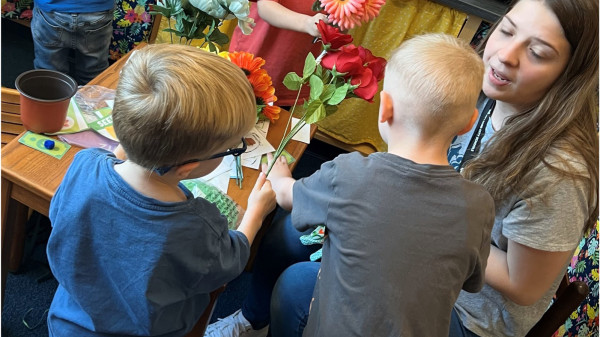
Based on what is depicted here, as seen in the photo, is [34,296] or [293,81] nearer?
[293,81]

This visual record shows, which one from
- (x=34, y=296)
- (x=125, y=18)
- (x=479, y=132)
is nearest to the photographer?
(x=479, y=132)

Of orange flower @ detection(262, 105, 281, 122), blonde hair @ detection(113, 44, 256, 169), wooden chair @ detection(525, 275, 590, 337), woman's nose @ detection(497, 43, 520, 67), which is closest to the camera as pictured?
blonde hair @ detection(113, 44, 256, 169)

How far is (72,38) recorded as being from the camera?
6.84 ft

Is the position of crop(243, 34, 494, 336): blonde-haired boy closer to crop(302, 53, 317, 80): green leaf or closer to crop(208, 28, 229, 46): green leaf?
crop(302, 53, 317, 80): green leaf

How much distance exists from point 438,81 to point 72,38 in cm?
161

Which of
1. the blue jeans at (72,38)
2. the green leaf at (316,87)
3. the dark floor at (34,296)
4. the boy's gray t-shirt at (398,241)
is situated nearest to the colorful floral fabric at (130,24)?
the blue jeans at (72,38)

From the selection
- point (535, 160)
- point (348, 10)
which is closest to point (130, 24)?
point (348, 10)

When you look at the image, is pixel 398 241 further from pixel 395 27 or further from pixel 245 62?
pixel 395 27

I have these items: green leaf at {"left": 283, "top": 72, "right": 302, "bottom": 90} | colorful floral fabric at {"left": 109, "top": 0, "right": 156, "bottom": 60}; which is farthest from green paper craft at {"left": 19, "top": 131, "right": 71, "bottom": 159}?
colorful floral fabric at {"left": 109, "top": 0, "right": 156, "bottom": 60}

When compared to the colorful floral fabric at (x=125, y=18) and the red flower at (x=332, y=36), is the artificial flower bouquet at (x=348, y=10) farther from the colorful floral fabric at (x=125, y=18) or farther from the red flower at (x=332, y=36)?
A: the colorful floral fabric at (x=125, y=18)

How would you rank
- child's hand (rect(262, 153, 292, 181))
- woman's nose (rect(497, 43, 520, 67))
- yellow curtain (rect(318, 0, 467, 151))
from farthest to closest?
yellow curtain (rect(318, 0, 467, 151))
child's hand (rect(262, 153, 292, 181))
woman's nose (rect(497, 43, 520, 67))

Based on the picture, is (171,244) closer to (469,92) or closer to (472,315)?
(469,92)

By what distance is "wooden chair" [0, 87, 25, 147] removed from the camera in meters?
1.40

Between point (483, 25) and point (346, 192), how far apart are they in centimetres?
152
